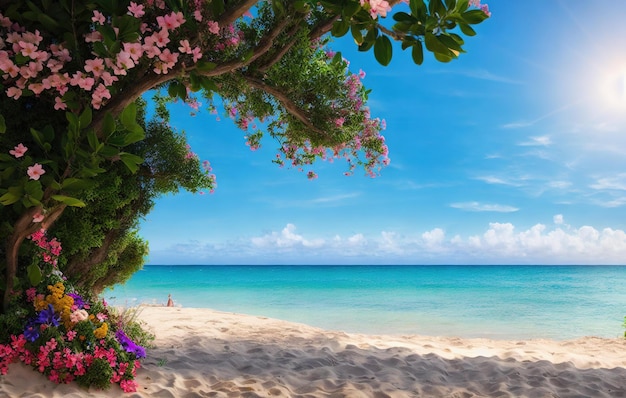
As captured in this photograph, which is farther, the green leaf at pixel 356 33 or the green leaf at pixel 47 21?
the green leaf at pixel 47 21

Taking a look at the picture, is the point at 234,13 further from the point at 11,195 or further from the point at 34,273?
the point at 34,273

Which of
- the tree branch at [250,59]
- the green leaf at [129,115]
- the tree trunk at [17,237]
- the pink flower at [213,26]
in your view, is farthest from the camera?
the tree trunk at [17,237]

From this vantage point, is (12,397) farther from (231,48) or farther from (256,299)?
(256,299)

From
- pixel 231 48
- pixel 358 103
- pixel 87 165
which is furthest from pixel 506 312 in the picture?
pixel 87 165

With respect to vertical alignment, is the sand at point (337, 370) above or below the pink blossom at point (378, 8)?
below

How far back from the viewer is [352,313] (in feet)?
73.7

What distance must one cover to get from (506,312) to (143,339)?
818 inches

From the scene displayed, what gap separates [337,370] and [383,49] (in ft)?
14.4

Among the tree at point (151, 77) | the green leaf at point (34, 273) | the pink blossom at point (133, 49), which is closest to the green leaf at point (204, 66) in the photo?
the tree at point (151, 77)

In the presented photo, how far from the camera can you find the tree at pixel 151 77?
2.94 metres

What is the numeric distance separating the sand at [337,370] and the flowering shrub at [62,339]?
14 cm

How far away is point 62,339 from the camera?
471 centimetres

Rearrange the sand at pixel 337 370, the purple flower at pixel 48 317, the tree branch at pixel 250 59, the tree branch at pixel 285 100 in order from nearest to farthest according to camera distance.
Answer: the tree branch at pixel 250 59
the purple flower at pixel 48 317
the sand at pixel 337 370
the tree branch at pixel 285 100

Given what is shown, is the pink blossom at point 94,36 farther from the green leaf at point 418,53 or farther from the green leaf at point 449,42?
the green leaf at point 449,42
